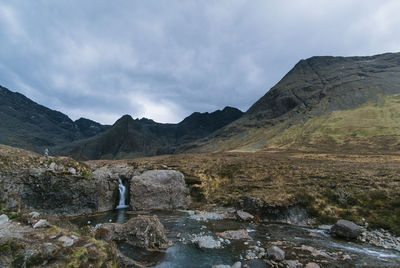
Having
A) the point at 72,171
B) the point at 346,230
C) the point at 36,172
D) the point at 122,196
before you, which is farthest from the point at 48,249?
the point at 122,196

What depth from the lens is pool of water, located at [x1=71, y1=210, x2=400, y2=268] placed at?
1511 centimetres

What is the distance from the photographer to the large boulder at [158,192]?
110ft

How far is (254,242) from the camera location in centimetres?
1895

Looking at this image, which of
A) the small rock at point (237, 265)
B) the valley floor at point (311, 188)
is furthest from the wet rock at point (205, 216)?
the small rock at point (237, 265)

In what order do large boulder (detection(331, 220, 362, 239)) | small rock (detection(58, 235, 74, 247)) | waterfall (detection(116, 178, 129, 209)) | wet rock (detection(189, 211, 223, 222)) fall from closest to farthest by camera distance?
small rock (detection(58, 235, 74, 247)) → large boulder (detection(331, 220, 362, 239)) → wet rock (detection(189, 211, 223, 222)) → waterfall (detection(116, 178, 129, 209))

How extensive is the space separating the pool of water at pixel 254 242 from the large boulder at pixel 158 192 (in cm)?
762

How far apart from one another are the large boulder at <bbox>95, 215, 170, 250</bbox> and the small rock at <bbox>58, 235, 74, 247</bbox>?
9259mm

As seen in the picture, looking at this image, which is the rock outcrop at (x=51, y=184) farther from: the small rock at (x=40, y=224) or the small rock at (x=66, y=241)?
the small rock at (x=66, y=241)

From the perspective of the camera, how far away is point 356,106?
142375 mm

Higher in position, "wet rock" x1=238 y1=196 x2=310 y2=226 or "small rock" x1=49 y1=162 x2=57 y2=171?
"small rock" x1=49 y1=162 x2=57 y2=171

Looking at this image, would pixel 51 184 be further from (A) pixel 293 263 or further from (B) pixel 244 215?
(A) pixel 293 263

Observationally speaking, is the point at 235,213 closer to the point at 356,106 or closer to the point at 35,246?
the point at 35,246

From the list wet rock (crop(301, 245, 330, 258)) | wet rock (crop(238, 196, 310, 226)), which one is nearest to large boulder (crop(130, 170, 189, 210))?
wet rock (crop(238, 196, 310, 226))

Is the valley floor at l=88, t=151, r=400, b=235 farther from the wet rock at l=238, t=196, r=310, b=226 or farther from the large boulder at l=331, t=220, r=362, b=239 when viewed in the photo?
the large boulder at l=331, t=220, r=362, b=239
